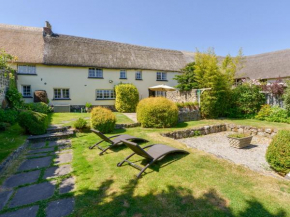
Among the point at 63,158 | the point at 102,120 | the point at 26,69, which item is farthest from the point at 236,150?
the point at 26,69

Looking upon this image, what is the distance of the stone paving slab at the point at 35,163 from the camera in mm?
4906

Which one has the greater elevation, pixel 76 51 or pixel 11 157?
pixel 76 51

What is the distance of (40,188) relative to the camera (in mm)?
3758

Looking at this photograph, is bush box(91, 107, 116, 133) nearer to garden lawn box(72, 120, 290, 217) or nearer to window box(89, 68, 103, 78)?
garden lawn box(72, 120, 290, 217)

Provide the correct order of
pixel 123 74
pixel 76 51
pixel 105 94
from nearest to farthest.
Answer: pixel 76 51, pixel 105 94, pixel 123 74

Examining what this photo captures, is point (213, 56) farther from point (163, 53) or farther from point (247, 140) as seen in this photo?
point (163, 53)

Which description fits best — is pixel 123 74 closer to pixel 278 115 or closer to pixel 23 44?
pixel 23 44

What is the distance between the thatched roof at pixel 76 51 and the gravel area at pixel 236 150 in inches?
535

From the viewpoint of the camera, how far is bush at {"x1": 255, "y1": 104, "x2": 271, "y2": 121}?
1273 cm

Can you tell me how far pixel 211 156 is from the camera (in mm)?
5320

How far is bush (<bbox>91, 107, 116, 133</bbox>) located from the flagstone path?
111 inches

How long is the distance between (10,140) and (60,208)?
18.5 feet

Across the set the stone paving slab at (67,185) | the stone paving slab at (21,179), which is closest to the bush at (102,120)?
the stone paving slab at (21,179)

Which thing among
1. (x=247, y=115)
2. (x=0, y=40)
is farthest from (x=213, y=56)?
(x=0, y=40)
